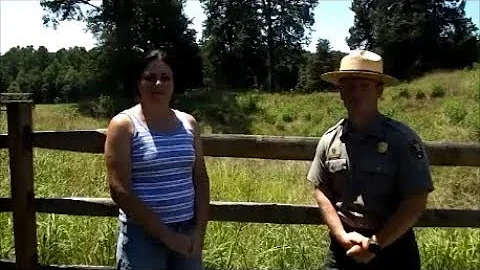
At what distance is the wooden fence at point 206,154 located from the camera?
3828mm

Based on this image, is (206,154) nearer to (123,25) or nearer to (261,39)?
(123,25)

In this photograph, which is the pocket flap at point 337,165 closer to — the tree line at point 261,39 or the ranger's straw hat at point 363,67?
the ranger's straw hat at point 363,67

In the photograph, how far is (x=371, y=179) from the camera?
265cm

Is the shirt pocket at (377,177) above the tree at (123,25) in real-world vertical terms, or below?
below

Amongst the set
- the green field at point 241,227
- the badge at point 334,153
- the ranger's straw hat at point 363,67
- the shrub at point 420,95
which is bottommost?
the green field at point 241,227

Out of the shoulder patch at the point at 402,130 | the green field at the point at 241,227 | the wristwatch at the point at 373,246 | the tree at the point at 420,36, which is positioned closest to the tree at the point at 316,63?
the tree at the point at 420,36

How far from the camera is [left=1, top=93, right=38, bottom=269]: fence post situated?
→ 12.5 feet

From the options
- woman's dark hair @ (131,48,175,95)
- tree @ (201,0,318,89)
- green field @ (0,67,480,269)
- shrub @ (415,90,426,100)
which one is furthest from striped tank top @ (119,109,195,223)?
tree @ (201,0,318,89)

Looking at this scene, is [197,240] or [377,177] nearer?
[377,177]

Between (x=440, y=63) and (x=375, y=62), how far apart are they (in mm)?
39827

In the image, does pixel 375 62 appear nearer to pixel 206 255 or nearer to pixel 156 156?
pixel 156 156

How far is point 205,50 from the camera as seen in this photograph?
4794cm

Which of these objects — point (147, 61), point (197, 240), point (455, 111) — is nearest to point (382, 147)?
point (197, 240)

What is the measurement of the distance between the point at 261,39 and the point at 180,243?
4615cm
